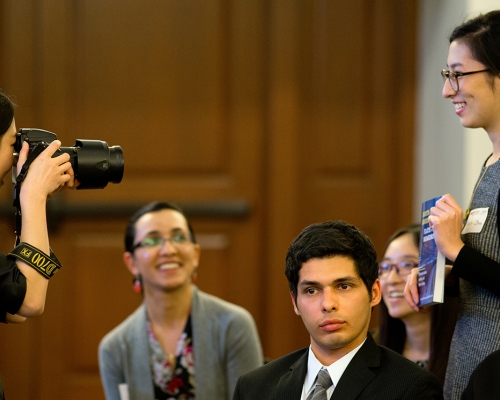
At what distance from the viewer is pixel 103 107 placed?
3.40m

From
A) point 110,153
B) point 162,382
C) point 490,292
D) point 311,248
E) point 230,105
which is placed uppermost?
point 230,105

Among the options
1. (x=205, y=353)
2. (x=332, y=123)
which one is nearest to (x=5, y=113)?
(x=205, y=353)

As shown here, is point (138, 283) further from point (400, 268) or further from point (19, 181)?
point (19, 181)

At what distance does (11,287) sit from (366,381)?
2.22ft

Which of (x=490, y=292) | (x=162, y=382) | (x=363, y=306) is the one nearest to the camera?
(x=363, y=306)

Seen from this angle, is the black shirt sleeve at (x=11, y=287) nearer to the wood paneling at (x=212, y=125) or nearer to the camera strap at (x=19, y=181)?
the camera strap at (x=19, y=181)

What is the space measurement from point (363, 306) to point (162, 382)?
1072mm

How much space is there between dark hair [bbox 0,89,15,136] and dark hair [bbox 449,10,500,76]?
96cm

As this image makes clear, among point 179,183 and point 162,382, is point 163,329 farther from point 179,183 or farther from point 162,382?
point 179,183

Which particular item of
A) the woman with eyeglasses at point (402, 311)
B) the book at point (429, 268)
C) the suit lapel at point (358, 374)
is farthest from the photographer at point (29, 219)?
the woman with eyeglasses at point (402, 311)

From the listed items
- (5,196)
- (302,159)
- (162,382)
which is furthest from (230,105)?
(162,382)

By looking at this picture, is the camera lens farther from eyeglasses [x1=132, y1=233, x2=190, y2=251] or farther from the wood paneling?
the wood paneling

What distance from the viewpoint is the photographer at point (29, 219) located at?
5.06 ft

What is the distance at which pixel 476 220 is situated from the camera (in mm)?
1749
